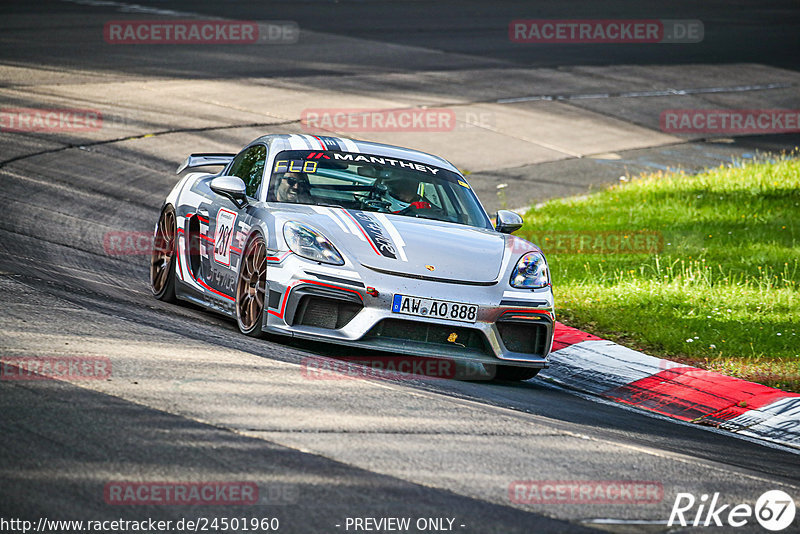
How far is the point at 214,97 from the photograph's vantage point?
19031 mm

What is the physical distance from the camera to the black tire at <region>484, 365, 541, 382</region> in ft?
24.9

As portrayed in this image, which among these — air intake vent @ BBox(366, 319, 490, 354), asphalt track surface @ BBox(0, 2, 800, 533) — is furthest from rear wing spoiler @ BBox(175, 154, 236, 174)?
air intake vent @ BBox(366, 319, 490, 354)

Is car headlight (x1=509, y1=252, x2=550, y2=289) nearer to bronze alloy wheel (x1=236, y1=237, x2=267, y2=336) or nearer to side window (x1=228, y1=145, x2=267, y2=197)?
bronze alloy wheel (x1=236, y1=237, x2=267, y2=336)

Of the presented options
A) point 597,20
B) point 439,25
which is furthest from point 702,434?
point 597,20

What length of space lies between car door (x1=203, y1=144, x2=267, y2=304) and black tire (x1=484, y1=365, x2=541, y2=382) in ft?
6.26

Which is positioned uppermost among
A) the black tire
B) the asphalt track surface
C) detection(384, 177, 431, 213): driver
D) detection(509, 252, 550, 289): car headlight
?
detection(384, 177, 431, 213): driver

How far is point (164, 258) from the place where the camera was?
29.5 feet

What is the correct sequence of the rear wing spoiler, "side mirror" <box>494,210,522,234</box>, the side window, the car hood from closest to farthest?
the car hood → "side mirror" <box>494,210,522,234</box> → the side window → the rear wing spoiler

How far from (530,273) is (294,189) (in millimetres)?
1828

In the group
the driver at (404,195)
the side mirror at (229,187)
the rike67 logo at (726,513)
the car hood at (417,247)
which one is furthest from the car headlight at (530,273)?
the rike67 logo at (726,513)

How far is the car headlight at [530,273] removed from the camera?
7.40 m

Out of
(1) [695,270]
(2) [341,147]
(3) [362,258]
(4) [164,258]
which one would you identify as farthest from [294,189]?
(1) [695,270]

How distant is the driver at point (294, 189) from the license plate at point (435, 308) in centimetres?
139

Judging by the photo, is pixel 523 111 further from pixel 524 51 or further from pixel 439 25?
pixel 439 25
